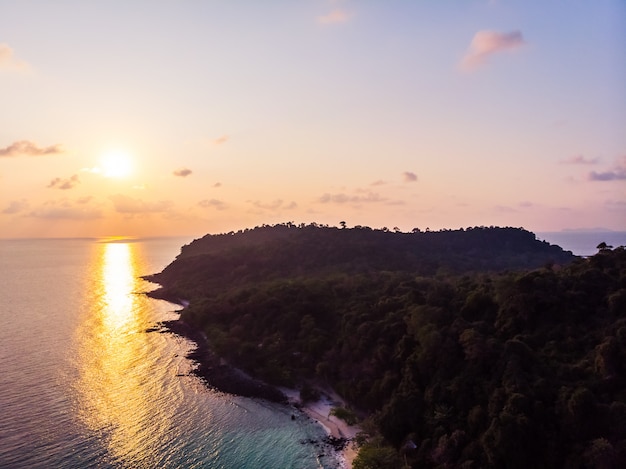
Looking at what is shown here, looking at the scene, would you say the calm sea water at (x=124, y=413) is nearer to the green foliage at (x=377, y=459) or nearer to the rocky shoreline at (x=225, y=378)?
the rocky shoreline at (x=225, y=378)

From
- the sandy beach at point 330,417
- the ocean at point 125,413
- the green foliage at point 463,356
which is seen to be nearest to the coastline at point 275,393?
the sandy beach at point 330,417

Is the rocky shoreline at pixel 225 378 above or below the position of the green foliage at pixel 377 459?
below

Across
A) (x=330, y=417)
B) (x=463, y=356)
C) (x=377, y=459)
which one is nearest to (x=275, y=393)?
(x=330, y=417)

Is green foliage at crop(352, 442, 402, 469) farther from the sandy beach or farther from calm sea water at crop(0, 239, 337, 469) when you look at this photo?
calm sea water at crop(0, 239, 337, 469)

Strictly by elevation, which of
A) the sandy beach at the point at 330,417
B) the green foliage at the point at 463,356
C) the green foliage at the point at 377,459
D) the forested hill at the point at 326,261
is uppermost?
the forested hill at the point at 326,261

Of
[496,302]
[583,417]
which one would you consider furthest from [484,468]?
[496,302]

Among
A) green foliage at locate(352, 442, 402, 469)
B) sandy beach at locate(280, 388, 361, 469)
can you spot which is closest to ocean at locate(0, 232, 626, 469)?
sandy beach at locate(280, 388, 361, 469)
